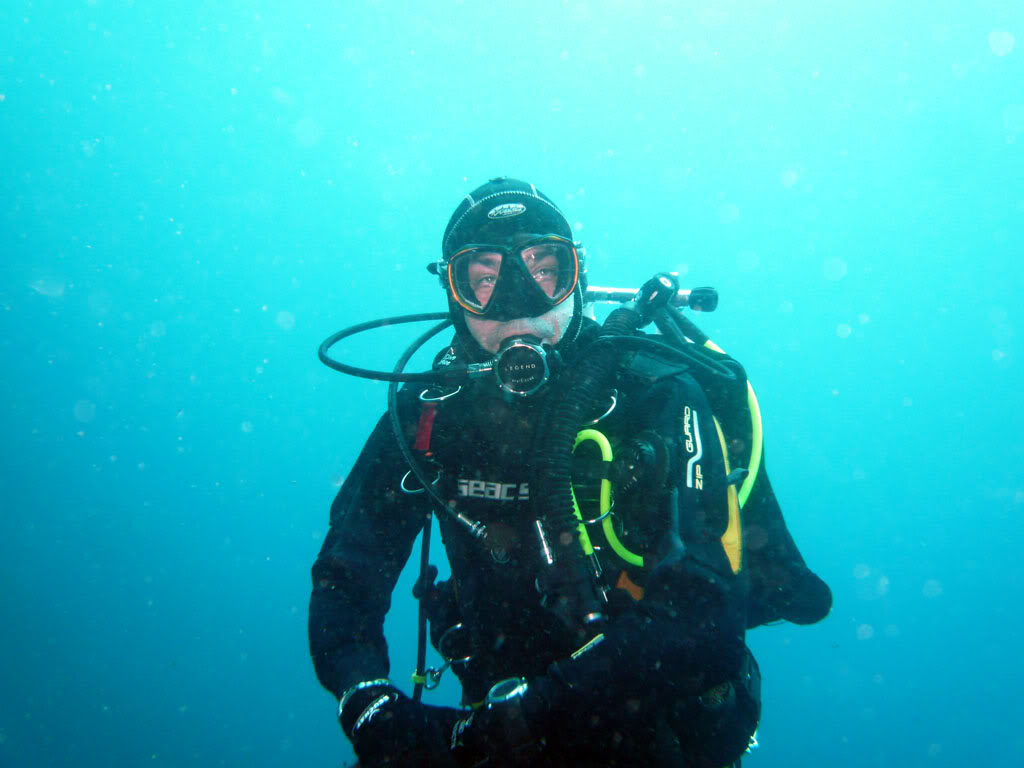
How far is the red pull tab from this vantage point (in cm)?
260

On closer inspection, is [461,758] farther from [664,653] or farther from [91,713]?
[91,713]

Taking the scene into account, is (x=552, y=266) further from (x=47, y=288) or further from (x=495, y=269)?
(x=47, y=288)

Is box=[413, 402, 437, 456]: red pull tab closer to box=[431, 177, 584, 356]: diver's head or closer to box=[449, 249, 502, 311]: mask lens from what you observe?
box=[431, 177, 584, 356]: diver's head

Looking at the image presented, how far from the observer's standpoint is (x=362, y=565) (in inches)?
98.0

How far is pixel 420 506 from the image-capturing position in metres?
2.83

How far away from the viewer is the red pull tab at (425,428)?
8.53 ft

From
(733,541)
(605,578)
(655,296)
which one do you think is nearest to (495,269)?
(655,296)

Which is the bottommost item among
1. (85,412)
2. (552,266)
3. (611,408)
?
(611,408)

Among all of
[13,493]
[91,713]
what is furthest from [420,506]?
[13,493]

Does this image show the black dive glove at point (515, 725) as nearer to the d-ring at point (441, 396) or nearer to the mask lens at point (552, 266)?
the d-ring at point (441, 396)

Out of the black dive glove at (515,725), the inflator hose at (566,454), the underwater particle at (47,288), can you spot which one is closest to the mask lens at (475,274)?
the inflator hose at (566,454)

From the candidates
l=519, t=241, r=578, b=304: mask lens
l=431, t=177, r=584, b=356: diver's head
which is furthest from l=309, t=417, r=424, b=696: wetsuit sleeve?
l=519, t=241, r=578, b=304: mask lens

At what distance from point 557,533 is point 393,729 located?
0.93 metres

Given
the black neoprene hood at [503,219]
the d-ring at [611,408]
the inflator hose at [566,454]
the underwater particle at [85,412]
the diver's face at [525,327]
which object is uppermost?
the underwater particle at [85,412]
